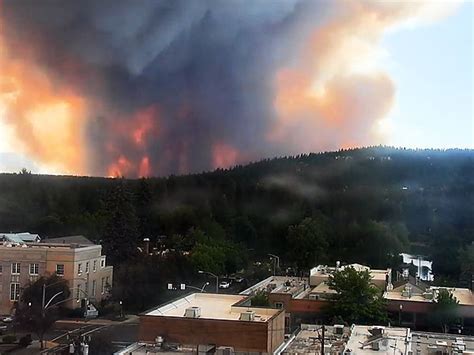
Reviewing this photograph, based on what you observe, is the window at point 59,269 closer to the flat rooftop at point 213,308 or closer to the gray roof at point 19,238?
the gray roof at point 19,238

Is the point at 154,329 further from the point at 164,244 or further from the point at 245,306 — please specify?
the point at 164,244

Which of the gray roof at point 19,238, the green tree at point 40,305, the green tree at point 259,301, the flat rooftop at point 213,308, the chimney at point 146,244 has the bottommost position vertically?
the green tree at point 40,305

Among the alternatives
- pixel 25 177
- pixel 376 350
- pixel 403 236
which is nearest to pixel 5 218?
pixel 25 177

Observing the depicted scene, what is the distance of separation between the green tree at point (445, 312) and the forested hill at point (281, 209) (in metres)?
9.81

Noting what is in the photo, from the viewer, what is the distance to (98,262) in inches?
720

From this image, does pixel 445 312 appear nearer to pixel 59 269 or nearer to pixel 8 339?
pixel 8 339

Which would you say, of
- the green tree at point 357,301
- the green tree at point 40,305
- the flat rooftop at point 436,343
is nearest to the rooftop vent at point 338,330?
the flat rooftop at point 436,343

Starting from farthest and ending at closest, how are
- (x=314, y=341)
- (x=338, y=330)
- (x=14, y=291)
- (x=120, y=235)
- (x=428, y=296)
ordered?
(x=120, y=235) < (x=14, y=291) < (x=428, y=296) < (x=338, y=330) < (x=314, y=341)

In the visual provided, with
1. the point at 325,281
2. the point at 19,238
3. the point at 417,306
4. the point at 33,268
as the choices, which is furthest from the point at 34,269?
the point at 417,306

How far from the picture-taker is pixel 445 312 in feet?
46.8

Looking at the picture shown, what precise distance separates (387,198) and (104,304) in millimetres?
18343

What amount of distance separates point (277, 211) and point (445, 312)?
14981 millimetres

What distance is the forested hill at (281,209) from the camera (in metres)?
25.7

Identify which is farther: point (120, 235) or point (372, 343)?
point (120, 235)
